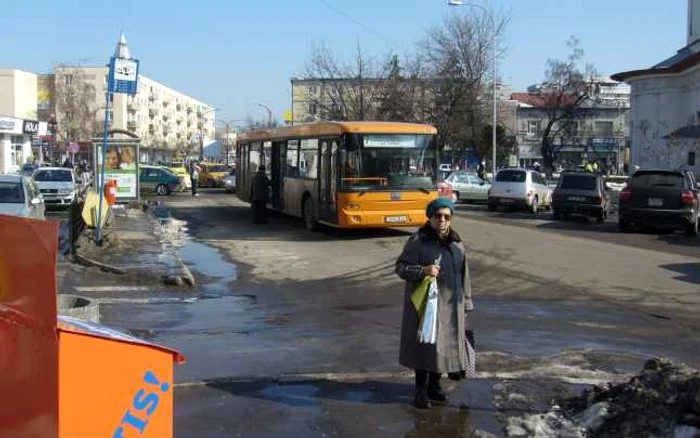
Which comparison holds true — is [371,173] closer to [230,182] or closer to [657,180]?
[657,180]

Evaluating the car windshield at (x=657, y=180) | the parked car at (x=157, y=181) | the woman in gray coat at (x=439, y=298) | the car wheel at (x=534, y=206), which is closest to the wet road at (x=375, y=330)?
the woman in gray coat at (x=439, y=298)

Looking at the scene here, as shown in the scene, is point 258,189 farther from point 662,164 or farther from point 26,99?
point 26,99

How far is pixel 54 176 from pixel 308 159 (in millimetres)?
13078

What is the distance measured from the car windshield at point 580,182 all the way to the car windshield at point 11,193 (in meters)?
17.3

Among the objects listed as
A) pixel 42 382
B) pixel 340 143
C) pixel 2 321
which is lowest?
pixel 42 382

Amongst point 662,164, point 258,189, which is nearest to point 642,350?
point 258,189

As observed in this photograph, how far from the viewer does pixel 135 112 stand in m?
140

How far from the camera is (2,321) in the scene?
2.93 m

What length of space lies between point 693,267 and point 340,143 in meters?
8.31

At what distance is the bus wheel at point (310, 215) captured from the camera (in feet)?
67.9

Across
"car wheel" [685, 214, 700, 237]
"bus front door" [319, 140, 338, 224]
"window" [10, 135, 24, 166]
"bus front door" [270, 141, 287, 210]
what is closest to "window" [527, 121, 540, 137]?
"window" [10, 135, 24, 166]

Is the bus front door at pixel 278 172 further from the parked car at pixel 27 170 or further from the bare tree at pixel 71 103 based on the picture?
the bare tree at pixel 71 103

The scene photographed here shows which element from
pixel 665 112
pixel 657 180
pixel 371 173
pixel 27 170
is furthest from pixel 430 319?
pixel 27 170

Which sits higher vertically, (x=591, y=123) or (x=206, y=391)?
(x=591, y=123)
